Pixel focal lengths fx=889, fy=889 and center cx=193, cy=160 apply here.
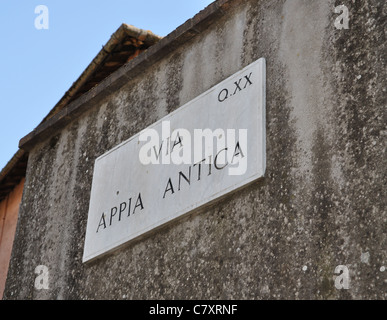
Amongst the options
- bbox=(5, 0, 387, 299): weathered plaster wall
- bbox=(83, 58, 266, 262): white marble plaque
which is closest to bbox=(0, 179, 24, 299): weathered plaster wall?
bbox=(5, 0, 387, 299): weathered plaster wall

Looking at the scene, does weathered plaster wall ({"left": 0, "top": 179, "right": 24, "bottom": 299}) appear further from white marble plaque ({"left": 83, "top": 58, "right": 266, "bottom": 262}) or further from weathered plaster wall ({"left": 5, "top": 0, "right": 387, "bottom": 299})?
white marble plaque ({"left": 83, "top": 58, "right": 266, "bottom": 262})

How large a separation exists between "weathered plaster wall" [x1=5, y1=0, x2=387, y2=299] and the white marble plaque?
0.32 ft

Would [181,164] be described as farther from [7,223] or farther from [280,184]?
[7,223]

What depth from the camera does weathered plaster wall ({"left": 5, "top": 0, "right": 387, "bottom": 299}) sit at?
5.21 m

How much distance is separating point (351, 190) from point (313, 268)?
512 mm

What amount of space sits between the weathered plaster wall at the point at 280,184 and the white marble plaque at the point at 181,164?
98 mm

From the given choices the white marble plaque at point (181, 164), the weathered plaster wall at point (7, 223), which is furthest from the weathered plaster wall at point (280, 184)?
the weathered plaster wall at point (7, 223)

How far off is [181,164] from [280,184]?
0.99 meters

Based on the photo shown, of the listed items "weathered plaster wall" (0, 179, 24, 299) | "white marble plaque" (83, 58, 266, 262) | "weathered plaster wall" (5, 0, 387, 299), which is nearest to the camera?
"weathered plaster wall" (5, 0, 387, 299)

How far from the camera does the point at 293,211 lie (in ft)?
18.1

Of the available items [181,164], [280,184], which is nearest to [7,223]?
[181,164]

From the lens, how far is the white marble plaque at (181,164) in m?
6.04

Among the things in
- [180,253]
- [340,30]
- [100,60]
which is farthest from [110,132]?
[340,30]
